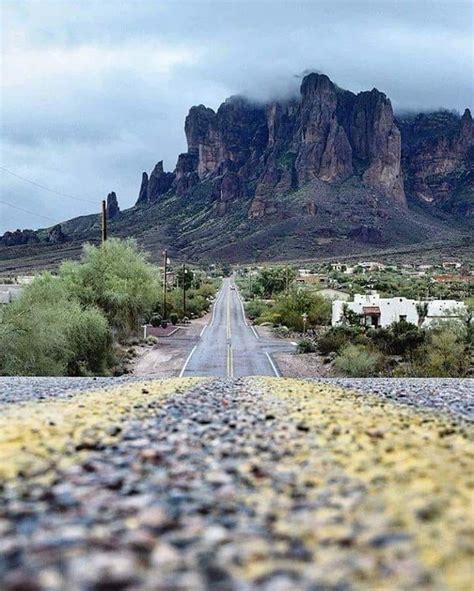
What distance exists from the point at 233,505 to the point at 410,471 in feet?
5.12

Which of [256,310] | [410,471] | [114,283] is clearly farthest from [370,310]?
[410,471]

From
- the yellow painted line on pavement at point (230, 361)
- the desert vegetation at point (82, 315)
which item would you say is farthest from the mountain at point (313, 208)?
the desert vegetation at point (82, 315)

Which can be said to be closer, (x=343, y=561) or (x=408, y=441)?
(x=343, y=561)

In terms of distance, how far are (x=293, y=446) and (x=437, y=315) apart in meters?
43.3

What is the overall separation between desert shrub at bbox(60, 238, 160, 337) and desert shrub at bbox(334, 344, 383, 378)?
1141cm

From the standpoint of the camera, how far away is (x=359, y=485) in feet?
15.5

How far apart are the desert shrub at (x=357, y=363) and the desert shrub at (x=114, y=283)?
11409 mm

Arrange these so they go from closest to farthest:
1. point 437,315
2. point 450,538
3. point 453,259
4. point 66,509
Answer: point 450,538 < point 66,509 < point 437,315 < point 453,259

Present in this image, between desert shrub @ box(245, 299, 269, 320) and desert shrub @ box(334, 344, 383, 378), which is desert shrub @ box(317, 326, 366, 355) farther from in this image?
desert shrub @ box(245, 299, 269, 320)

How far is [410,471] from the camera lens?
504 centimetres

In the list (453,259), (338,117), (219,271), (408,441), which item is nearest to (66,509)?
(408,441)

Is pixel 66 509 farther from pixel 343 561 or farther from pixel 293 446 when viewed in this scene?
pixel 293 446

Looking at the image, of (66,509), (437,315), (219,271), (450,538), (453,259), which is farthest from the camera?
(219,271)

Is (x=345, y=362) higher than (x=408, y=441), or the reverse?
(x=408, y=441)
